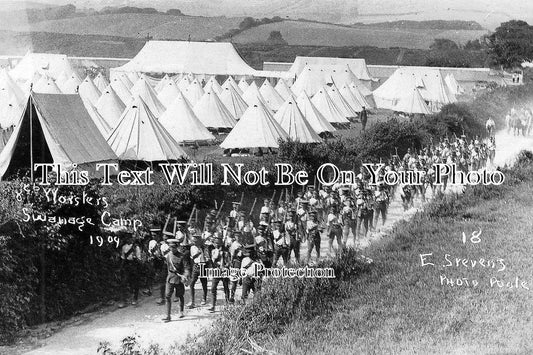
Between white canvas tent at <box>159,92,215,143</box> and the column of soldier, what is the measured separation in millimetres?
9206

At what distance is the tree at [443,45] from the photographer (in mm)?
38088

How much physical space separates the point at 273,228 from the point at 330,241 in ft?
5.84

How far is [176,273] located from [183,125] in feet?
49.7

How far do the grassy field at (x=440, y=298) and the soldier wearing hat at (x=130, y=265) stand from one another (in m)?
3.69

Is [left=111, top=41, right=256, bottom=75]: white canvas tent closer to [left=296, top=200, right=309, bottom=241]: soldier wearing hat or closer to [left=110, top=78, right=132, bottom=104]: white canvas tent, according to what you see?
[left=110, top=78, right=132, bottom=104]: white canvas tent

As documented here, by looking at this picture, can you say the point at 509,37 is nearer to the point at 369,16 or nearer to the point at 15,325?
the point at 369,16

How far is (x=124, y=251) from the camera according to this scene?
12.5 metres

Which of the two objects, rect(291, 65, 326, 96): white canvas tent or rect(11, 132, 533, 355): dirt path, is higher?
rect(291, 65, 326, 96): white canvas tent

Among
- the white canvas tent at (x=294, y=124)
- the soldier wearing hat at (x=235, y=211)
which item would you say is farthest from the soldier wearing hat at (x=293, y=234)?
the white canvas tent at (x=294, y=124)

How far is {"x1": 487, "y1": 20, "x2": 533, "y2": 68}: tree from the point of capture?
23.0 m

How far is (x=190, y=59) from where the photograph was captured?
137 feet

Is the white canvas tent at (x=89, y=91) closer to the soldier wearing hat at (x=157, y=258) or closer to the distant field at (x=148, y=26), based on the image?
the distant field at (x=148, y=26)

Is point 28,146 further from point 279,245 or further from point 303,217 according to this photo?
point 279,245

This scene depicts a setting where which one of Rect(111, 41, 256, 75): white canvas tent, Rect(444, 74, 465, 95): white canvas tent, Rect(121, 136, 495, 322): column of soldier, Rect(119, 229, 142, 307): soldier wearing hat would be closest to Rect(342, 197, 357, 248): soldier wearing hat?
Rect(121, 136, 495, 322): column of soldier
